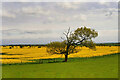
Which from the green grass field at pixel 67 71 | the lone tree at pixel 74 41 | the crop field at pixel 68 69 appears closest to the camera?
the green grass field at pixel 67 71

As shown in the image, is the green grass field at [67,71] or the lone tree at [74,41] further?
the lone tree at [74,41]

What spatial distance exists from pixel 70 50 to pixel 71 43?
6.85 feet

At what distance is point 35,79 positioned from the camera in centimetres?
1695

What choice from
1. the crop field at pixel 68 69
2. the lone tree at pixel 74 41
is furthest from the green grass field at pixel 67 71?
the lone tree at pixel 74 41

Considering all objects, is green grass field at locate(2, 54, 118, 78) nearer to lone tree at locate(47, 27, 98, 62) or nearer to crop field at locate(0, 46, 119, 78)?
crop field at locate(0, 46, 119, 78)

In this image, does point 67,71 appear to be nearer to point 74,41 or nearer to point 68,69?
point 68,69

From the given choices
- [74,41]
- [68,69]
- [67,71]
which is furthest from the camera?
[74,41]

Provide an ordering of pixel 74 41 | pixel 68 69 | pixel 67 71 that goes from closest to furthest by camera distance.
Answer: pixel 67 71, pixel 68 69, pixel 74 41

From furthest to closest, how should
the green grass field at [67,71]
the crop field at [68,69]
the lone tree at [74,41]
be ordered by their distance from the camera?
the lone tree at [74,41], the crop field at [68,69], the green grass field at [67,71]

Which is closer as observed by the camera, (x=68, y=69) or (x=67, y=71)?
(x=67, y=71)

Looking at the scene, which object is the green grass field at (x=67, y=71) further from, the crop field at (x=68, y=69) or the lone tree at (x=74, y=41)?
the lone tree at (x=74, y=41)

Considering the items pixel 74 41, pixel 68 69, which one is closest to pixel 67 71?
pixel 68 69

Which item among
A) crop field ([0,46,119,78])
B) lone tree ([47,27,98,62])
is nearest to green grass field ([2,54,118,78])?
crop field ([0,46,119,78])

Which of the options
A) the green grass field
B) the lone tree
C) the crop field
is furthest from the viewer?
the lone tree
